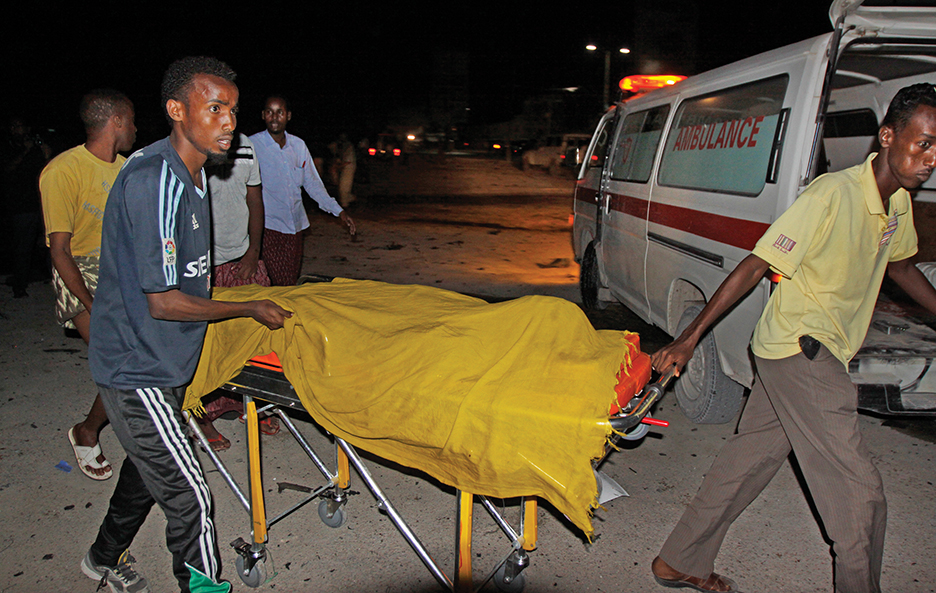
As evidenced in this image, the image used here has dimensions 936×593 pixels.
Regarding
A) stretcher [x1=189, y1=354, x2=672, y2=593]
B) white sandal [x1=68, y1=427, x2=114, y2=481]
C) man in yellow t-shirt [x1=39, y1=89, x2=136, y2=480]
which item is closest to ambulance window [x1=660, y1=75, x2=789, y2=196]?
stretcher [x1=189, y1=354, x2=672, y2=593]

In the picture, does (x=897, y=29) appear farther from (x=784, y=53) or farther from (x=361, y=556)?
(x=361, y=556)

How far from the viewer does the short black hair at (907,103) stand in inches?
82.5

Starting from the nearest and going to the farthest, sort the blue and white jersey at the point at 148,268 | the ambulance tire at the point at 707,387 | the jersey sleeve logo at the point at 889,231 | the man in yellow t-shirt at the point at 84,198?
the blue and white jersey at the point at 148,268 → the jersey sleeve logo at the point at 889,231 → the man in yellow t-shirt at the point at 84,198 → the ambulance tire at the point at 707,387

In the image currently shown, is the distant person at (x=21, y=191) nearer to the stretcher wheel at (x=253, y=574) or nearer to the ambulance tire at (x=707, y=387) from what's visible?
the stretcher wheel at (x=253, y=574)

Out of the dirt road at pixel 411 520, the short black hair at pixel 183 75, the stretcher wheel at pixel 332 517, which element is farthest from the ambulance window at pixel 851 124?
the short black hair at pixel 183 75

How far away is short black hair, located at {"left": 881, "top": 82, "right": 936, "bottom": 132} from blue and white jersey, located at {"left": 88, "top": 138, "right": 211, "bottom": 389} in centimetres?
247

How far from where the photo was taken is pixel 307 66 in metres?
33.6

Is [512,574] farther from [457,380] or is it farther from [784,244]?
[784,244]

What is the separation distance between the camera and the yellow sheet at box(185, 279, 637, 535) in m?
1.88

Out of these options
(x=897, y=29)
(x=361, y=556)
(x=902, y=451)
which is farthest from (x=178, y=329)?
(x=902, y=451)

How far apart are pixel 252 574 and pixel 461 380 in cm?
151

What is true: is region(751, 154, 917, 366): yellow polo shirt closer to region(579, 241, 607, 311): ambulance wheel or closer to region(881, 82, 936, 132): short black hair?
region(881, 82, 936, 132): short black hair

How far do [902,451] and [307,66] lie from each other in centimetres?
3466

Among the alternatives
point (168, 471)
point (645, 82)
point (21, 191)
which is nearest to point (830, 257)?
point (168, 471)
